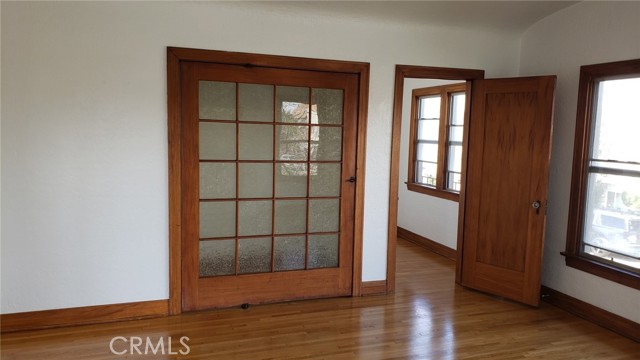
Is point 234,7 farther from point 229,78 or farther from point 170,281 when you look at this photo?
point 170,281

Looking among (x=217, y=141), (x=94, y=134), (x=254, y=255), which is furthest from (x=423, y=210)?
(x=94, y=134)

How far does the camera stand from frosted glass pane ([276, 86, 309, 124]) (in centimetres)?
394

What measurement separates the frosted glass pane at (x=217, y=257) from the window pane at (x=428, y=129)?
3172mm

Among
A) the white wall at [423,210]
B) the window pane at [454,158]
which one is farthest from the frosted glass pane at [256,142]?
the window pane at [454,158]

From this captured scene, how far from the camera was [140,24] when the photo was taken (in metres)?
3.46

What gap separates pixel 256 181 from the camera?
3.94 meters

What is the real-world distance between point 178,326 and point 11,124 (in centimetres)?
180

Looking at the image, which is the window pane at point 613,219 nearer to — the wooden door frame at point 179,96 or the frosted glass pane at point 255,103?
the wooden door frame at point 179,96

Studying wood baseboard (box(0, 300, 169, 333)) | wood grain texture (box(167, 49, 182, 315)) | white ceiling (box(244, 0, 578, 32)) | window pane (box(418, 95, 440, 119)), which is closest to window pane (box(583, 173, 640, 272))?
white ceiling (box(244, 0, 578, 32))

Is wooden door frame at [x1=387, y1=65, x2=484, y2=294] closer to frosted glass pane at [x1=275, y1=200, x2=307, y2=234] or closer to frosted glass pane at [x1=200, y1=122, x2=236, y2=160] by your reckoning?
frosted glass pane at [x1=275, y1=200, x2=307, y2=234]

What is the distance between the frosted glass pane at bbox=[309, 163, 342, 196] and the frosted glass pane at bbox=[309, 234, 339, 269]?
1.25 ft

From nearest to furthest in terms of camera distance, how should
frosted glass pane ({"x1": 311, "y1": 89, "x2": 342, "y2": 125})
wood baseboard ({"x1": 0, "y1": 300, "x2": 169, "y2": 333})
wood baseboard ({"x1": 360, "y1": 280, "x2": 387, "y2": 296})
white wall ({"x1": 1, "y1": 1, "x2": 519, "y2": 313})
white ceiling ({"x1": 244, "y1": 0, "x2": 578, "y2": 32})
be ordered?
white wall ({"x1": 1, "y1": 1, "x2": 519, "y2": 313})
wood baseboard ({"x1": 0, "y1": 300, "x2": 169, "y2": 333})
white ceiling ({"x1": 244, "y1": 0, "x2": 578, "y2": 32})
frosted glass pane ({"x1": 311, "y1": 89, "x2": 342, "y2": 125})
wood baseboard ({"x1": 360, "y1": 280, "x2": 387, "y2": 296})

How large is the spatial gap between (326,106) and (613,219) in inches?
93.6

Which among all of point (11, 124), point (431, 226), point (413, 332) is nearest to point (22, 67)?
point (11, 124)
